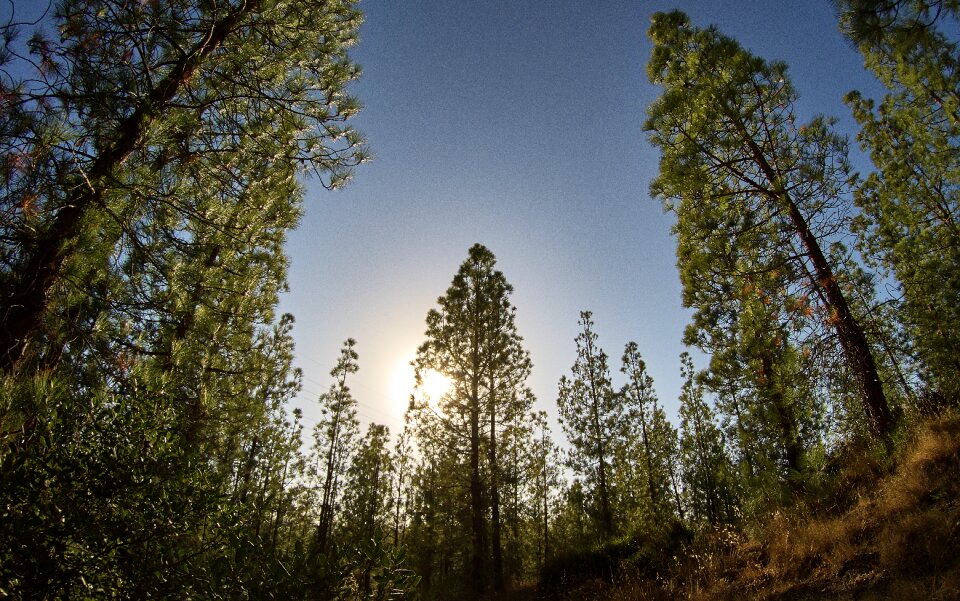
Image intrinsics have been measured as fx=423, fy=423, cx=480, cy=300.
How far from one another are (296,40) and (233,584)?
5.26 metres

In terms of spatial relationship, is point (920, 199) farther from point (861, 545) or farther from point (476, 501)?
point (476, 501)

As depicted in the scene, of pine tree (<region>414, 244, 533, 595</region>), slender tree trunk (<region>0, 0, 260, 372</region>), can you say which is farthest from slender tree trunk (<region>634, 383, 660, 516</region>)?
slender tree trunk (<region>0, 0, 260, 372</region>)

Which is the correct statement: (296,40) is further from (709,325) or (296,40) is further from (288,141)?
(709,325)

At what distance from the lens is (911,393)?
6.91 metres

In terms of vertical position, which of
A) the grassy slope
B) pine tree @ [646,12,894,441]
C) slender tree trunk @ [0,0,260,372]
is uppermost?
pine tree @ [646,12,894,441]

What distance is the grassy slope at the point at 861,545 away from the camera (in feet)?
12.8

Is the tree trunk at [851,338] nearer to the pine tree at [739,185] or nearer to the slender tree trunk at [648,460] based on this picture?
the pine tree at [739,185]

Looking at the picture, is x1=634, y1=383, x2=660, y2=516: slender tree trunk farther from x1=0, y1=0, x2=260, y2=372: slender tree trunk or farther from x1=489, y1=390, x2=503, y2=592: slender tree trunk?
x1=0, y1=0, x2=260, y2=372: slender tree trunk

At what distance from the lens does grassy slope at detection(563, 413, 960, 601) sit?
12.8ft

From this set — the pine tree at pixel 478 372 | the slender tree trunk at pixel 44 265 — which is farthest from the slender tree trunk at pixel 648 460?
the slender tree trunk at pixel 44 265

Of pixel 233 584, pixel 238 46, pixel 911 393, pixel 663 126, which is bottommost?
pixel 233 584

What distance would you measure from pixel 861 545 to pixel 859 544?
98 millimetres

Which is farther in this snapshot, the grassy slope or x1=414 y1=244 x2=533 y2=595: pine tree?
x1=414 y1=244 x2=533 y2=595: pine tree

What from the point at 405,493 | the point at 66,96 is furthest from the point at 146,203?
the point at 405,493
